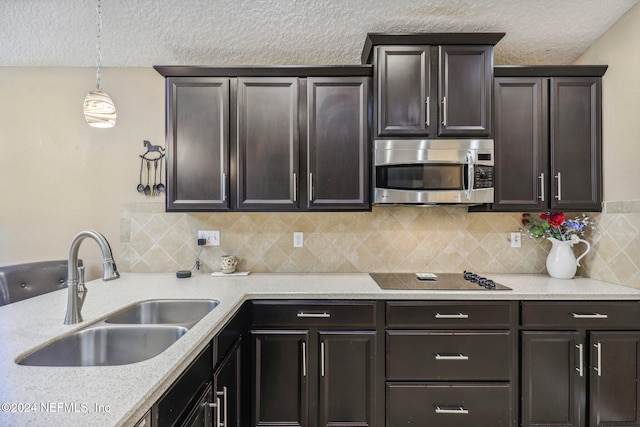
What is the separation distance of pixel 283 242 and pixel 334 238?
0.40 m

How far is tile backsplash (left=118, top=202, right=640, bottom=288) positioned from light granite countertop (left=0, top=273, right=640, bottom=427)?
0.14m

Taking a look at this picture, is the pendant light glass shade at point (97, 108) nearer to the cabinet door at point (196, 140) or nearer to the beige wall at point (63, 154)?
the cabinet door at point (196, 140)

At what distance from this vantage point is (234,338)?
1.70 m

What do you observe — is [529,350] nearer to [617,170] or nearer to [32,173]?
[617,170]

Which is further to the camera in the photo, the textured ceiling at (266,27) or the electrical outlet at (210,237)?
the electrical outlet at (210,237)

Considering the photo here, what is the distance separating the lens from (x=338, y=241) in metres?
2.55

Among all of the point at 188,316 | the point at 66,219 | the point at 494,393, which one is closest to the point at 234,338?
the point at 188,316

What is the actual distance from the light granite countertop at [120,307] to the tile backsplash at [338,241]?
0.14m

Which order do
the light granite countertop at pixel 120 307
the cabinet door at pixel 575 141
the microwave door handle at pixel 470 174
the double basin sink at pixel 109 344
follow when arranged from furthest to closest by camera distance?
1. the cabinet door at pixel 575 141
2. the microwave door handle at pixel 470 174
3. the double basin sink at pixel 109 344
4. the light granite countertop at pixel 120 307

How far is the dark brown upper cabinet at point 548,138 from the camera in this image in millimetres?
2203

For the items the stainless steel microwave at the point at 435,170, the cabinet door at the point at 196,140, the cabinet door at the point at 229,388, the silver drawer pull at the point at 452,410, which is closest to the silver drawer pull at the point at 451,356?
the silver drawer pull at the point at 452,410

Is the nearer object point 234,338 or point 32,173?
point 234,338

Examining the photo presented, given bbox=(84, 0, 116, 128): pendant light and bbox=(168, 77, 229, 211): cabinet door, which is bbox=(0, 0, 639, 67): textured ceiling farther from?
bbox=(84, 0, 116, 128): pendant light

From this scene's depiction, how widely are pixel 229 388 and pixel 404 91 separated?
2.00 metres
